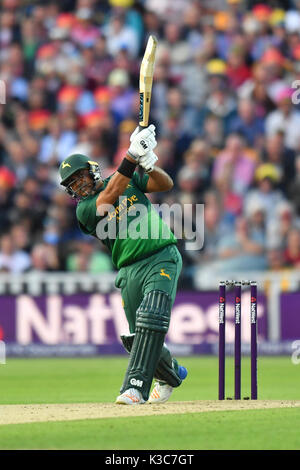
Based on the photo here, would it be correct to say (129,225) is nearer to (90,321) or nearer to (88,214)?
(88,214)

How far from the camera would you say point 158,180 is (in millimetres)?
8836

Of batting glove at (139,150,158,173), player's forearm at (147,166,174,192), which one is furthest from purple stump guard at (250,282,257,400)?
batting glove at (139,150,158,173)

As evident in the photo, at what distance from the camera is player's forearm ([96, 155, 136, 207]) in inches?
337

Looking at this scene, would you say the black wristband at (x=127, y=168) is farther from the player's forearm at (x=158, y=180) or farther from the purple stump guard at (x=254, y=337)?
the purple stump guard at (x=254, y=337)

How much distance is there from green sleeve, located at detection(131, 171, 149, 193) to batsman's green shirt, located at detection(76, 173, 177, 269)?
71 mm

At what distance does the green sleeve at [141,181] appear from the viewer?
8.93m

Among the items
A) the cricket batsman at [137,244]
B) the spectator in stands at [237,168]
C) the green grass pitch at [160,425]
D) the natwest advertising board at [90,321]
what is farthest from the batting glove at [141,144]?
the spectator in stands at [237,168]

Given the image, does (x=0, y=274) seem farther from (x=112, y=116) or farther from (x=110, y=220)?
(x=110, y=220)

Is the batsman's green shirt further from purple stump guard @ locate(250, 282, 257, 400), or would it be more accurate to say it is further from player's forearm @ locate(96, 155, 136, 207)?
purple stump guard @ locate(250, 282, 257, 400)

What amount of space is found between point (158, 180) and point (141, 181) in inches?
6.7

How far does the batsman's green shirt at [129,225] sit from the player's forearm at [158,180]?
0.44 feet

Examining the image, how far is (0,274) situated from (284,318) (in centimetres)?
429
